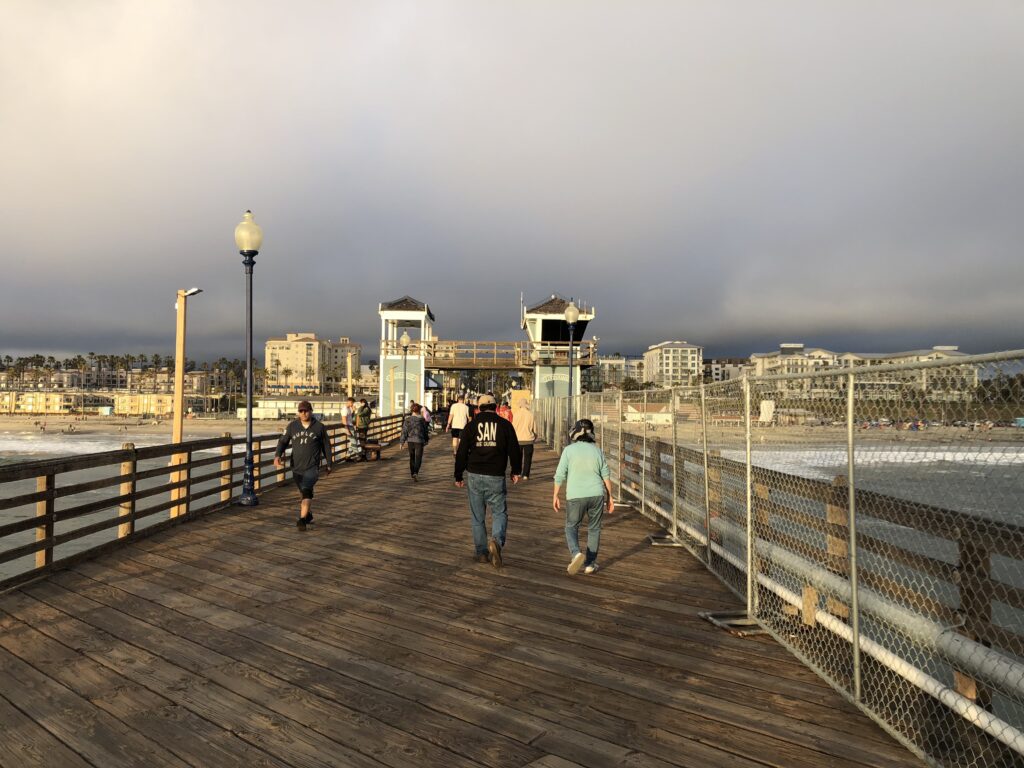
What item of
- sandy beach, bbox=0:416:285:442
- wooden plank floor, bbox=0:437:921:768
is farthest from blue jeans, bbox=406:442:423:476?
sandy beach, bbox=0:416:285:442

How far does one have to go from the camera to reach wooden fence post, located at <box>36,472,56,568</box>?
657 cm

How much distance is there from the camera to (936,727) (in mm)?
3533

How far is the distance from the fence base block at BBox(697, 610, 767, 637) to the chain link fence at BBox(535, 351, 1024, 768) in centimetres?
7

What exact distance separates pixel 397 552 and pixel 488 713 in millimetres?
4298

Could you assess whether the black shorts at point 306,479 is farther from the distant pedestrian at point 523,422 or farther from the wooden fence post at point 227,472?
the distant pedestrian at point 523,422

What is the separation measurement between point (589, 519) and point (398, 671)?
2883mm

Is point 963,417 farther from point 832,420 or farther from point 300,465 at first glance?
point 300,465

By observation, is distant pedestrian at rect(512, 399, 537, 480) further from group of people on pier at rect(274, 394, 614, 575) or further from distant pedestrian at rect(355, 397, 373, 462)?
distant pedestrian at rect(355, 397, 373, 462)

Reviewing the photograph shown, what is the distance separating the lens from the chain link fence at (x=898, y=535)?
9.08ft

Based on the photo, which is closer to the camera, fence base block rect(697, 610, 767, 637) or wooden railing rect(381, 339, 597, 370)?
fence base block rect(697, 610, 767, 637)

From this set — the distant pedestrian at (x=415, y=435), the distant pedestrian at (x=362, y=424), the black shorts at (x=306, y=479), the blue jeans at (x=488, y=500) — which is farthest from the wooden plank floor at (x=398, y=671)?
the distant pedestrian at (x=362, y=424)

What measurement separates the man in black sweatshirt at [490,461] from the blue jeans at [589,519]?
77 centimetres

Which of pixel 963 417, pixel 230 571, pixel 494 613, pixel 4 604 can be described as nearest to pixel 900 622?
pixel 963 417

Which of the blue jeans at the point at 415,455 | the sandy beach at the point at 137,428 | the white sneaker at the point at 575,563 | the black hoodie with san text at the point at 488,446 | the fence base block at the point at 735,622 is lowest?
the sandy beach at the point at 137,428
